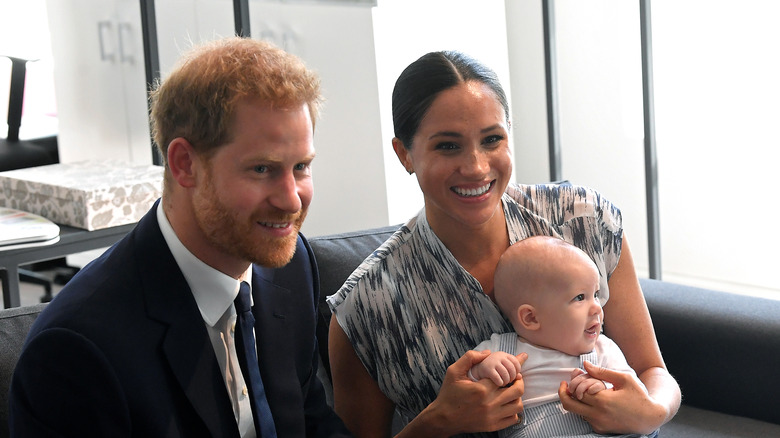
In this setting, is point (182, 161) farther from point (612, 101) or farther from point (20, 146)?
point (612, 101)

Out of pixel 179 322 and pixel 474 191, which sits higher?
pixel 474 191

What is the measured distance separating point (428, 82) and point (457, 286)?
39 centimetres

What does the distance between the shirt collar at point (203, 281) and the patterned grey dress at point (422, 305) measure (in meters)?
0.45

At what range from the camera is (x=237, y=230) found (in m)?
1.30

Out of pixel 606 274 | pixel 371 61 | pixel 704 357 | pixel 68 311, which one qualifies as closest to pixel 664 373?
pixel 606 274

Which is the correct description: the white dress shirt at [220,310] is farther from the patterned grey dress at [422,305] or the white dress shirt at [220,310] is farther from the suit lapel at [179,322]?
the patterned grey dress at [422,305]

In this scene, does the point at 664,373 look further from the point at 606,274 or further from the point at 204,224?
the point at 204,224

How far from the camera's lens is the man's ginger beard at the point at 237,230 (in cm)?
129

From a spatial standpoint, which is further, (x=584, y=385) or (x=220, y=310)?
(x=584, y=385)

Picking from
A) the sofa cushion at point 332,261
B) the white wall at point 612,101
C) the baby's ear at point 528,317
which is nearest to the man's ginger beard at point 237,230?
the baby's ear at point 528,317

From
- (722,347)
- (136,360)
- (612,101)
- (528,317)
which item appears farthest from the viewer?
(612,101)

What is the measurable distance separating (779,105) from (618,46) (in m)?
0.80

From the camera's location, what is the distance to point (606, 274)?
187cm

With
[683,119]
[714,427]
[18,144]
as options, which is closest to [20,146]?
[18,144]
